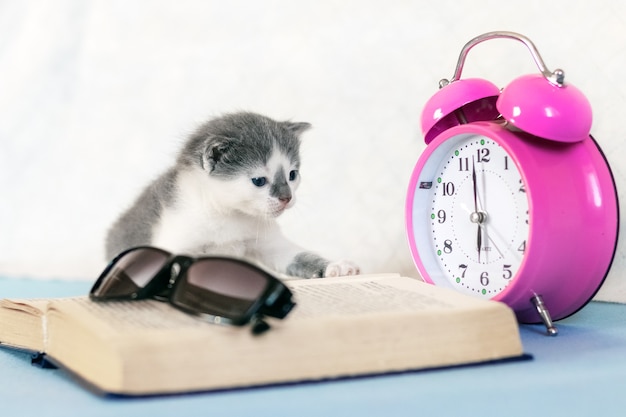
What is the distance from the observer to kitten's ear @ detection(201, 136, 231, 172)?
1313 mm

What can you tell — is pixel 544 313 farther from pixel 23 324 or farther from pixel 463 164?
pixel 23 324

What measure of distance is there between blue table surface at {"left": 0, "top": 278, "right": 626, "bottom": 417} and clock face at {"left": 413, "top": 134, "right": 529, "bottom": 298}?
200 millimetres

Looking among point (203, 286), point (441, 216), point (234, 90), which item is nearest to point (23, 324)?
point (203, 286)

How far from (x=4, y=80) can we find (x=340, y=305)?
4.39ft

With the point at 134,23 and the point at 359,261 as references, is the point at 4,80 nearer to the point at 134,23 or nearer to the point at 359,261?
the point at 134,23

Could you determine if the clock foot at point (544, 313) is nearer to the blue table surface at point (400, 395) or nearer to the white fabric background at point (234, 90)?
the blue table surface at point (400, 395)

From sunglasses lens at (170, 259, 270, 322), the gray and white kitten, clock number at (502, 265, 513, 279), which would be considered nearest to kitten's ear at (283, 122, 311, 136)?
the gray and white kitten

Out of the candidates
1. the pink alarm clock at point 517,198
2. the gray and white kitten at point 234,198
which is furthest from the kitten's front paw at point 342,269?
the pink alarm clock at point 517,198

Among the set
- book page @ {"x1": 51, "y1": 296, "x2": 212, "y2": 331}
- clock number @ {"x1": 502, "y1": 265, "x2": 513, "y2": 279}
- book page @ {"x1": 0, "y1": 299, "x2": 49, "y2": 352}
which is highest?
clock number @ {"x1": 502, "y1": 265, "x2": 513, "y2": 279}

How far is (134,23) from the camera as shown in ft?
6.15

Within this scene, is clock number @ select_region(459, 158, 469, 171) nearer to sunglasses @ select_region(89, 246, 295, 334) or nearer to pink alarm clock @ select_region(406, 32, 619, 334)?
pink alarm clock @ select_region(406, 32, 619, 334)

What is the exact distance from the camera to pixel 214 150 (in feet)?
4.33

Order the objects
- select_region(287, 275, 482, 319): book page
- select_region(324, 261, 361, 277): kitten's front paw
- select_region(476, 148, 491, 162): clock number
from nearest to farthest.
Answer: select_region(287, 275, 482, 319): book page
select_region(476, 148, 491, 162): clock number
select_region(324, 261, 361, 277): kitten's front paw

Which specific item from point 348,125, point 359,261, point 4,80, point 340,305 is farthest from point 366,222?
point 4,80
